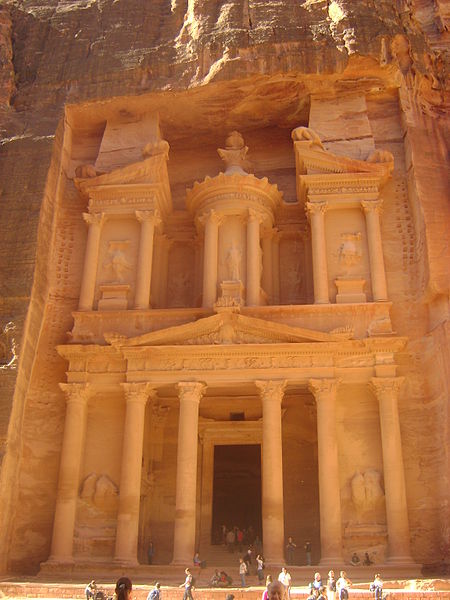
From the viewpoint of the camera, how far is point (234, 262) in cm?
2047

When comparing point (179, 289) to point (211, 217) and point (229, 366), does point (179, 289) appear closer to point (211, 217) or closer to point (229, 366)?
point (211, 217)

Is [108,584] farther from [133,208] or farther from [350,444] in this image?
[133,208]

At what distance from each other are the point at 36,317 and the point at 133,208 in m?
4.77

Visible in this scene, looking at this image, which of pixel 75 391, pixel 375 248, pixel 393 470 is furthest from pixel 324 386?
A: pixel 75 391

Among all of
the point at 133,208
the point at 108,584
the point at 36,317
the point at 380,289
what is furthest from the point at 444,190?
the point at 108,584

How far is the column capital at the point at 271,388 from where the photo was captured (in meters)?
17.9

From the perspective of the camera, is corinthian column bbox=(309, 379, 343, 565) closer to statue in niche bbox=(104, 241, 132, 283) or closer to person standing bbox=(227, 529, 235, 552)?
person standing bbox=(227, 529, 235, 552)

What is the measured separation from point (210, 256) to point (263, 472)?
665 centimetres

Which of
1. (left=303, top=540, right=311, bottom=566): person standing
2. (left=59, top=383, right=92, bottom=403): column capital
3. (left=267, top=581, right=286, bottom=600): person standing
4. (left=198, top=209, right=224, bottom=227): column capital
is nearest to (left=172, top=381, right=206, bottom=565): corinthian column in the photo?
(left=59, top=383, right=92, bottom=403): column capital

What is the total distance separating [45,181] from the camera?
20.3 m

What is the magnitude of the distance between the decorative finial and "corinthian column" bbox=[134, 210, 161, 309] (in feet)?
9.68

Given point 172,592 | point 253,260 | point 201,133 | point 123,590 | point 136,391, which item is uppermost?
point 201,133

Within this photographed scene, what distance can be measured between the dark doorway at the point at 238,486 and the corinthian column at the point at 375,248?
19.4 ft

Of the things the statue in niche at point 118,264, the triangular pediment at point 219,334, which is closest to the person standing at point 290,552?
the triangular pediment at point 219,334
